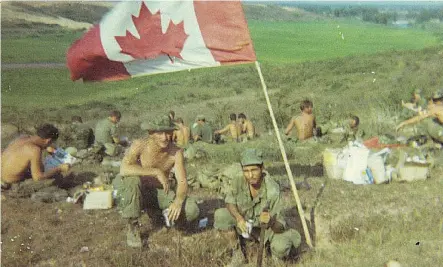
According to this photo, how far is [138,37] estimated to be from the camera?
5.11 metres

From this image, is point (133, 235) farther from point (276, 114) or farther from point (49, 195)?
point (276, 114)

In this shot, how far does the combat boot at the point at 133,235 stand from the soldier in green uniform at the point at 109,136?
4189 millimetres

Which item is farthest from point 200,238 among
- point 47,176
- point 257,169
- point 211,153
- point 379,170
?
point 211,153

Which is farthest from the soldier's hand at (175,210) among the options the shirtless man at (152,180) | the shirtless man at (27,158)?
the shirtless man at (27,158)

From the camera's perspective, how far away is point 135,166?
527 cm

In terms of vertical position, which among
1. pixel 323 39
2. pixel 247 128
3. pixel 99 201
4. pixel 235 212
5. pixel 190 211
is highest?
pixel 235 212

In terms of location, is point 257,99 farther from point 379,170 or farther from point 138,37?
point 138,37

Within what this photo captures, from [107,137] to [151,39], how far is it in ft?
15.0

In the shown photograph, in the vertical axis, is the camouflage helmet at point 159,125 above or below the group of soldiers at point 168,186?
above

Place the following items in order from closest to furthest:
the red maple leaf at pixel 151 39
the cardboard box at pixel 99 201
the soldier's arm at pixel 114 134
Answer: the red maple leaf at pixel 151 39 → the cardboard box at pixel 99 201 → the soldier's arm at pixel 114 134

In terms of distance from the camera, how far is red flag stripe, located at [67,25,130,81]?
489cm

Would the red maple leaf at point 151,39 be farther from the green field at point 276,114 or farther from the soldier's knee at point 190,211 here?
the green field at point 276,114

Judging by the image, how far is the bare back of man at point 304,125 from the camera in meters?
10.0

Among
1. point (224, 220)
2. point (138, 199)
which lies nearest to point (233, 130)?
point (138, 199)
